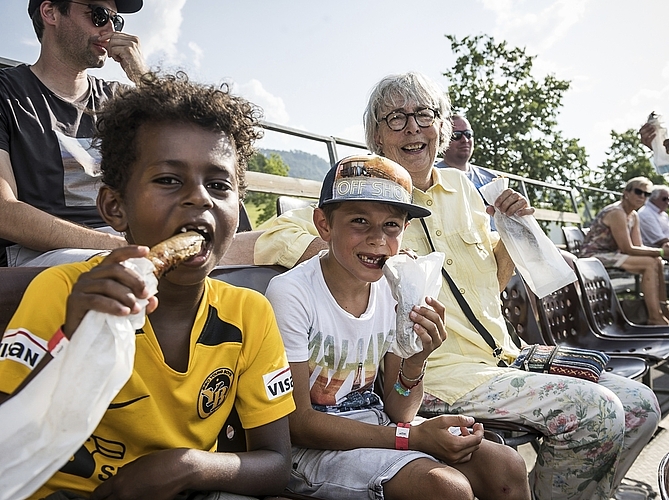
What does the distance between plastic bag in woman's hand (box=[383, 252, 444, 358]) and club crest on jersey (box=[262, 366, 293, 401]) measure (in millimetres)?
367

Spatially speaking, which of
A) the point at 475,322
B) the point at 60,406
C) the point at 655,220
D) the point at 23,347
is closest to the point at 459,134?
the point at 475,322

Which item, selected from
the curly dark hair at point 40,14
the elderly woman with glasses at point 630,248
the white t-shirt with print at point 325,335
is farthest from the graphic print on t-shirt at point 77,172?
the elderly woman with glasses at point 630,248

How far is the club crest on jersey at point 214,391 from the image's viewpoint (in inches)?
57.5

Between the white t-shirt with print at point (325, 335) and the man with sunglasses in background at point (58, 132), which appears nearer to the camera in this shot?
the white t-shirt with print at point (325, 335)

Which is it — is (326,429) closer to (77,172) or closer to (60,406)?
(60,406)

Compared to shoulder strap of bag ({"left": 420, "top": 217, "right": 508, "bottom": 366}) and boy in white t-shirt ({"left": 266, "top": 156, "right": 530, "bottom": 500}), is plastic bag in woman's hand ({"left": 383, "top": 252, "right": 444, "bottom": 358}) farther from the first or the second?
shoulder strap of bag ({"left": 420, "top": 217, "right": 508, "bottom": 366})

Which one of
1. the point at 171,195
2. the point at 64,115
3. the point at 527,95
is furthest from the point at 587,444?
the point at 527,95

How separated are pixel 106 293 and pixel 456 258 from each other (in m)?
1.93

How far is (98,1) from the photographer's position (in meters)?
2.82

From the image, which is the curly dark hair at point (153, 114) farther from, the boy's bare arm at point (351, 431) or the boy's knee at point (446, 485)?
the boy's knee at point (446, 485)

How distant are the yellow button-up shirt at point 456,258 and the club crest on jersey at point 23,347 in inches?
46.0

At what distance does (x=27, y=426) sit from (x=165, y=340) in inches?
21.7

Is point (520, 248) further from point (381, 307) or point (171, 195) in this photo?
point (171, 195)

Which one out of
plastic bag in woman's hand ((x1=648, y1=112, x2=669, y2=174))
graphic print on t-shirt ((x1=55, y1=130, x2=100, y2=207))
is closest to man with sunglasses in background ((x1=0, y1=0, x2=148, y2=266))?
graphic print on t-shirt ((x1=55, y1=130, x2=100, y2=207))
